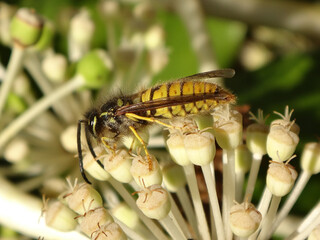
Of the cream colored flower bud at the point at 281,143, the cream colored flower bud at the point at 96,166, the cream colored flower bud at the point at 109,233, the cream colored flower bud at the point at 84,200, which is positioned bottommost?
the cream colored flower bud at the point at 109,233

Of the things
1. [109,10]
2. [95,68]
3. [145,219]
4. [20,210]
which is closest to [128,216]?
[145,219]

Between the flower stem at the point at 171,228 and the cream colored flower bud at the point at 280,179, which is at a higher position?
the cream colored flower bud at the point at 280,179

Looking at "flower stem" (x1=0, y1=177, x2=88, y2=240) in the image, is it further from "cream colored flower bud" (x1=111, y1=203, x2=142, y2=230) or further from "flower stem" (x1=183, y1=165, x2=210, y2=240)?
"flower stem" (x1=183, y1=165, x2=210, y2=240)

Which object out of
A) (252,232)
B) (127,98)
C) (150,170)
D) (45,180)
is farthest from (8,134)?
(252,232)

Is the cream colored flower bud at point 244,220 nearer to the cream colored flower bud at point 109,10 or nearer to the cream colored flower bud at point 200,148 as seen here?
the cream colored flower bud at point 200,148

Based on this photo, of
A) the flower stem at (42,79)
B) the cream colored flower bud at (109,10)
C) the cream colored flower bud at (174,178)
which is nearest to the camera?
the cream colored flower bud at (174,178)

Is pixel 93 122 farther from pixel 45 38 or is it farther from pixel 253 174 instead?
pixel 45 38

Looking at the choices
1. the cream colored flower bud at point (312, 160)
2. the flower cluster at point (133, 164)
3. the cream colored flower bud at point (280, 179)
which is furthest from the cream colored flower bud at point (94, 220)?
the cream colored flower bud at point (312, 160)
